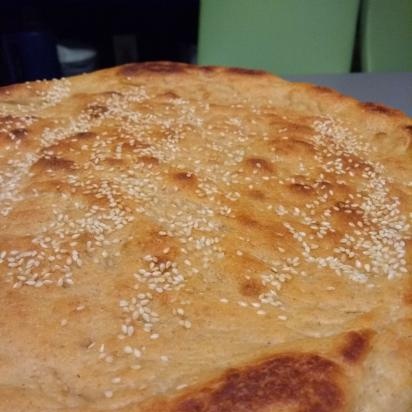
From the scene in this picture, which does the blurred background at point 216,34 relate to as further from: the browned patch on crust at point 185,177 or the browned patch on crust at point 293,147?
the browned patch on crust at point 185,177

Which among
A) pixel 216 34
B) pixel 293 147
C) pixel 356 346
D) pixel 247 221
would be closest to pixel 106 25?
pixel 216 34

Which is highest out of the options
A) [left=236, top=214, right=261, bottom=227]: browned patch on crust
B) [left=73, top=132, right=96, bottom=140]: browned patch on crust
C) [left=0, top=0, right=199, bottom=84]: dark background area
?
[left=73, top=132, right=96, bottom=140]: browned patch on crust

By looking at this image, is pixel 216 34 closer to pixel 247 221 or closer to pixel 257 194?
pixel 257 194

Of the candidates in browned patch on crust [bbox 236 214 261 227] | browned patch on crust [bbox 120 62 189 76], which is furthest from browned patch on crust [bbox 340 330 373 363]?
browned patch on crust [bbox 120 62 189 76]

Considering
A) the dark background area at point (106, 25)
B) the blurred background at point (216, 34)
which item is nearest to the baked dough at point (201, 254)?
the blurred background at point (216, 34)

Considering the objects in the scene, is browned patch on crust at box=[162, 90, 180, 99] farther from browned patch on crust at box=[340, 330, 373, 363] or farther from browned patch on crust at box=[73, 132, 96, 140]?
browned patch on crust at box=[340, 330, 373, 363]

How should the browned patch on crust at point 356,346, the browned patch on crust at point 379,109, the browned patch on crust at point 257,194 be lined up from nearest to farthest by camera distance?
the browned patch on crust at point 356,346
the browned patch on crust at point 257,194
the browned patch on crust at point 379,109

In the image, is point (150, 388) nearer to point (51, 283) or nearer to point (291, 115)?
point (51, 283)
